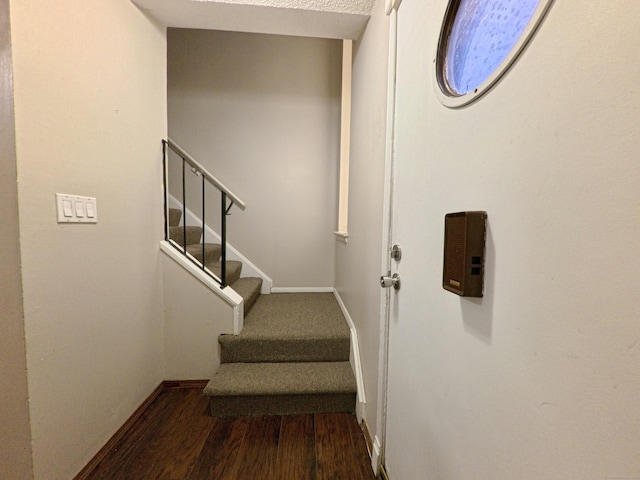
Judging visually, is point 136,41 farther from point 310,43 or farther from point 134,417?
point 134,417

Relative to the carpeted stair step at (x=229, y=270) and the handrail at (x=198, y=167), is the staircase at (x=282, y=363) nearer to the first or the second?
the carpeted stair step at (x=229, y=270)

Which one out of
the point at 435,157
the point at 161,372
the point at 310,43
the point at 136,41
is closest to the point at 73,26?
the point at 136,41

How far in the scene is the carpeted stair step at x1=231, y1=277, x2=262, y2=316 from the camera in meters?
2.20

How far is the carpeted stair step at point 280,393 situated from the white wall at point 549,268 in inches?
36.5

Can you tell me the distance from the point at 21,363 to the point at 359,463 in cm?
143

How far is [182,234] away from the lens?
233cm

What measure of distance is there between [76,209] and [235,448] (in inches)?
52.6

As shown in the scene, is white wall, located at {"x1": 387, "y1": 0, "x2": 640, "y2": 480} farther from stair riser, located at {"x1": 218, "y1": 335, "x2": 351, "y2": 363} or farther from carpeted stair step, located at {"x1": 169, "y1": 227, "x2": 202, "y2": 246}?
carpeted stair step, located at {"x1": 169, "y1": 227, "x2": 202, "y2": 246}

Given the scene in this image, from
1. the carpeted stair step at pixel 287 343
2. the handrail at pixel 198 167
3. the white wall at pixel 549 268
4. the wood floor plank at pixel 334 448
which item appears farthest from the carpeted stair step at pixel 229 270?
the white wall at pixel 549 268

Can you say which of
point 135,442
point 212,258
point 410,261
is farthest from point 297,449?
point 212,258

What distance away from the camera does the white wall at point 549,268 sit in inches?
13.3

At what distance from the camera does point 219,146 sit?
109 inches

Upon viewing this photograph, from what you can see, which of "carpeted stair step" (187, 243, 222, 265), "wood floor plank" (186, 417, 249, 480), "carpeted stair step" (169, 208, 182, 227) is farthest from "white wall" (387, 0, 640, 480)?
"carpeted stair step" (169, 208, 182, 227)

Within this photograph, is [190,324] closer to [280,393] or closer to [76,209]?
[280,393]
